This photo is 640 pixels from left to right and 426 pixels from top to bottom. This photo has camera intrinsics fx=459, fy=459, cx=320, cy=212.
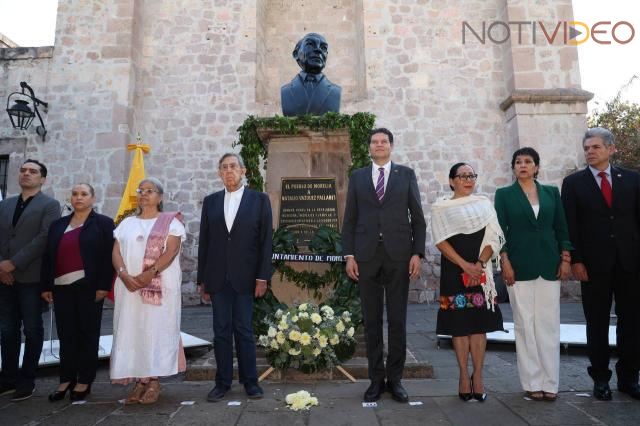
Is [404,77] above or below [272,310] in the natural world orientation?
above

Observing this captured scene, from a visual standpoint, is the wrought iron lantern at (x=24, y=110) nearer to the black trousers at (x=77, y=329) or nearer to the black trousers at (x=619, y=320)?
the black trousers at (x=77, y=329)

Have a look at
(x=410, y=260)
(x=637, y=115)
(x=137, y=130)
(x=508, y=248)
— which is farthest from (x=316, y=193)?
(x=637, y=115)

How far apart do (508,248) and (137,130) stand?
9.49 meters

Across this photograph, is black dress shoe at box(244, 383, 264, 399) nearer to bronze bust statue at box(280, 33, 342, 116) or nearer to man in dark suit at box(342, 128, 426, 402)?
man in dark suit at box(342, 128, 426, 402)

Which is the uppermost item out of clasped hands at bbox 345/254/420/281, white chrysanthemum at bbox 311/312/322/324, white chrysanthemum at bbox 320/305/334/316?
clasped hands at bbox 345/254/420/281

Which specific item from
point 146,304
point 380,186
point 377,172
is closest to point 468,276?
point 380,186

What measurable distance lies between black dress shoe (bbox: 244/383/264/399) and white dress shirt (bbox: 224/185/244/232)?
1134 millimetres

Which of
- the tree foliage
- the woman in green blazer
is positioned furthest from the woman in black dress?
the tree foliage

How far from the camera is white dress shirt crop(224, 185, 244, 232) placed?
347cm

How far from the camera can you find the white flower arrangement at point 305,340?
3615 millimetres

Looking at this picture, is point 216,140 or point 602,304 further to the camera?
point 216,140

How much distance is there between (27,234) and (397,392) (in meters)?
3.20

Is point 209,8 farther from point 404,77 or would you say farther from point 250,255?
point 250,255

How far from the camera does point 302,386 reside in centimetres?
356
